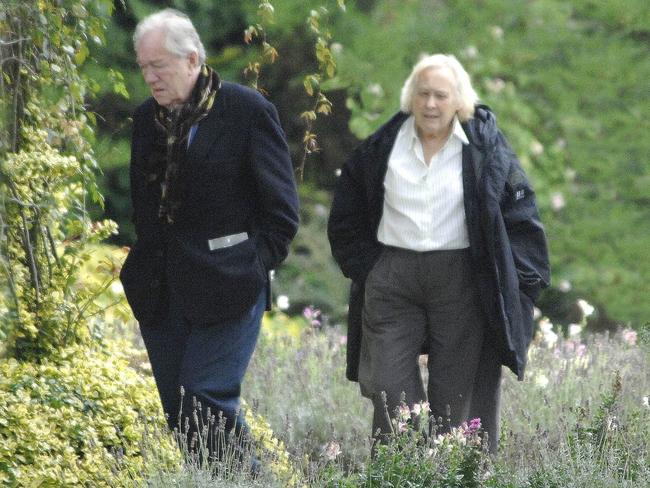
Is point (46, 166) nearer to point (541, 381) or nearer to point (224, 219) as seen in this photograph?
point (224, 219)

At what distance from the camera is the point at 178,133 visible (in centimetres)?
488

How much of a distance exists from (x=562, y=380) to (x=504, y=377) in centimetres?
29

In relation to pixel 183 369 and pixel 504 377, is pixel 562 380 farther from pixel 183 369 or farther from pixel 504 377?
pixel 183 369

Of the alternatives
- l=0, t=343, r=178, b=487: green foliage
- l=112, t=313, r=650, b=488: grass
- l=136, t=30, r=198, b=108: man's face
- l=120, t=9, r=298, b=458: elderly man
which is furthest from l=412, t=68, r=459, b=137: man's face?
l=0, t=343, r=178, b=487: green foliage

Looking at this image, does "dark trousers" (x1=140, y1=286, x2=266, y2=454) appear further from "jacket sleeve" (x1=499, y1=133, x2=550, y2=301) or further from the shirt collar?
"jacket sleeve" (x1=499, y1=133, x2=550, y2=301)

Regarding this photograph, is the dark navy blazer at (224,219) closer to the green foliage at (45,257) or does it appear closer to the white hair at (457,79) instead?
the green foliage at (45,257)

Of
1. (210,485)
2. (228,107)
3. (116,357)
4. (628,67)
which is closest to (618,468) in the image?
(210,485)

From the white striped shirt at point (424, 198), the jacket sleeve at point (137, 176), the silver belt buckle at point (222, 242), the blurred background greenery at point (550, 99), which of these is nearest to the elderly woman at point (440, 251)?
the white striped shirt at point (424, 198)

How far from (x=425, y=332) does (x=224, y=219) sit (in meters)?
1.16

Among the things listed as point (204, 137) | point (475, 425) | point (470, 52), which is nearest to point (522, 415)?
point (475, 425)

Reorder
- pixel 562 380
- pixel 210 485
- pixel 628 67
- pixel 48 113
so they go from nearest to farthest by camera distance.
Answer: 1. pixel 210 485
2. pixel 48 113
3. pixel 562 380
4. pixel 628 67

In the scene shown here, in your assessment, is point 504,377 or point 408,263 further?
point 504,377

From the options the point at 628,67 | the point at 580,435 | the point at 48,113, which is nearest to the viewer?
the point at 580,435

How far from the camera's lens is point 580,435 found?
205 inches
